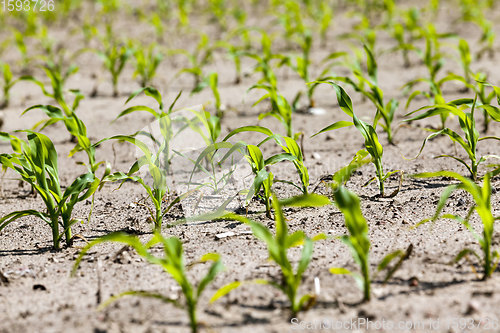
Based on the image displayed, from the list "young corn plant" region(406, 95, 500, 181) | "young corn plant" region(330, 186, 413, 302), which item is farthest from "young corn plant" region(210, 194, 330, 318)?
"young corn plant" region(406, 95, 500, 181)

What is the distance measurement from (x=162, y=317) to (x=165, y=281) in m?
0.30

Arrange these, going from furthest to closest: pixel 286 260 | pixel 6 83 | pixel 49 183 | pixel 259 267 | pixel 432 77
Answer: pixel 6 83 < pixel 432 77 < pixel 49 183 < pixel 259 267 < pixel 286 260

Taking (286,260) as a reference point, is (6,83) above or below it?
above

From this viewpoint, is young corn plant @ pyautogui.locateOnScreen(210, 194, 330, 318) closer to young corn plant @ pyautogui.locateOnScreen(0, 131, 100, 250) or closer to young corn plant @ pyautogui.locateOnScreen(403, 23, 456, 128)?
young corn plant @ pyautogui.locateOnScreen(0, 131, 100, 250)

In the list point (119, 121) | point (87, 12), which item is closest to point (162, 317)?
point (119, 121)

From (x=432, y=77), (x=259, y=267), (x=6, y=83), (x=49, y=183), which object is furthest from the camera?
(x=6, y=83)

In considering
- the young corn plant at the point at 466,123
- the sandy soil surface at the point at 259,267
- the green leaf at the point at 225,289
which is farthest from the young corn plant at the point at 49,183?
the young corn plant at the point at 466,123

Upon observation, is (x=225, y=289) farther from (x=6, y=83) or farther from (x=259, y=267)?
(x=6, y=83)

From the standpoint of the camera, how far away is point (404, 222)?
2719 millimetres

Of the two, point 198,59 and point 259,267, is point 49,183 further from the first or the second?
point 198,59

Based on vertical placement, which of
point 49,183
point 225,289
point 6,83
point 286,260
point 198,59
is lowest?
point 225,289

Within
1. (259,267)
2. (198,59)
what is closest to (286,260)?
(259,267)

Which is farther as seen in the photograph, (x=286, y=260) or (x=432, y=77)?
(x=432, y=77)

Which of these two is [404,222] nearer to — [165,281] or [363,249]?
[363,249]
